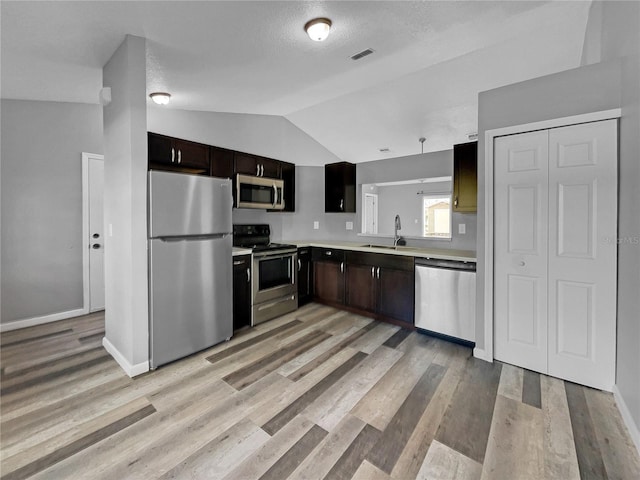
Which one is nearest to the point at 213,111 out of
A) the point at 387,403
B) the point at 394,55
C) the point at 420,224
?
the point at 394,55

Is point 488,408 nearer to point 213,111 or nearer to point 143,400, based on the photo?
point 143,400

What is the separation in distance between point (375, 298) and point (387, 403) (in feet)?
5.13

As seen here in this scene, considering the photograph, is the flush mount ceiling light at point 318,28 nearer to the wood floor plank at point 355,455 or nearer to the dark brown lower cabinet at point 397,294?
the dark brown lower cabinet at point 397,294

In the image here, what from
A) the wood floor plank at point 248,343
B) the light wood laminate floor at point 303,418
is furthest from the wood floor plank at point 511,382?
the wood floor plank at point 248,343

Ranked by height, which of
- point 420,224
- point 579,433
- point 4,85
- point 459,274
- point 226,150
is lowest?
point 579,433

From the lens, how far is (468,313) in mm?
2750

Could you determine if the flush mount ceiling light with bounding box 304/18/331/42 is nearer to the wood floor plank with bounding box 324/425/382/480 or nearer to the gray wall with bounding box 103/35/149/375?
the gray wall with bounding box 103/35/149/375

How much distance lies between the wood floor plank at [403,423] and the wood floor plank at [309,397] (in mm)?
515

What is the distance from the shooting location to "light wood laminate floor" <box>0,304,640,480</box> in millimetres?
1443

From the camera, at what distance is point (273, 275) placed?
354 centimetres

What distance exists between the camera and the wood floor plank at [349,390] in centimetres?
181

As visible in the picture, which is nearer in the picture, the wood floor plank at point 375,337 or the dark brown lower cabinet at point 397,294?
the wood floor plank at point 375,337

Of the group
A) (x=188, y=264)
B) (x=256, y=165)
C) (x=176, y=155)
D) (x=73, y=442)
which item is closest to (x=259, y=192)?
(x=256, y=165)

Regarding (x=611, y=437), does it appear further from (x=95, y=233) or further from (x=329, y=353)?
(x=95, y=233)
